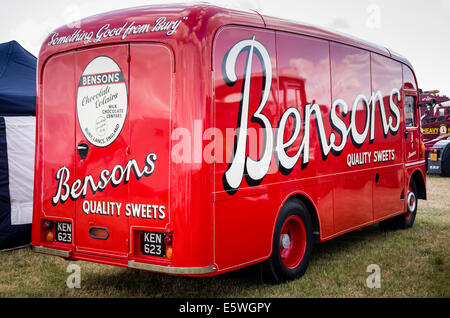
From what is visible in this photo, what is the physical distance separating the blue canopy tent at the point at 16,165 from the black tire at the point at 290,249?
3.95 metres

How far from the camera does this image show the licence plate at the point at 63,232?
5.19 m

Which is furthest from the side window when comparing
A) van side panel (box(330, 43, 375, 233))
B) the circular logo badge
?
the circular logo badge

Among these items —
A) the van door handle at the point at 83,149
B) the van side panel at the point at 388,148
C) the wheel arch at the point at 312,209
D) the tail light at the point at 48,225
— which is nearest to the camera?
the van door handle at the point at 83,149

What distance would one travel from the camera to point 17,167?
7508 mm

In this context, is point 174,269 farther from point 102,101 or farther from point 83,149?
point 102,101

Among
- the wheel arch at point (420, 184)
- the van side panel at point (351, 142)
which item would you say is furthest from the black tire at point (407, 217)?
the van side panel at point (351, 142)

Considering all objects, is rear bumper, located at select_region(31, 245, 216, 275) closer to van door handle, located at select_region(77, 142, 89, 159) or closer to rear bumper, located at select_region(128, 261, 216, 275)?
rear bumper, located at select_region(128, 261, 216, 275)

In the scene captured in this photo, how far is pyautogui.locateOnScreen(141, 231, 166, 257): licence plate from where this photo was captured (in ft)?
15.0

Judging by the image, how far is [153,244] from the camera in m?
4.61

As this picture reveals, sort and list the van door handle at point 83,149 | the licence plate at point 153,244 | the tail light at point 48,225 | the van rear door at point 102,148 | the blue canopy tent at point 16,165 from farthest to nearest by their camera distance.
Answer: the blue canopy tent at point 16,165
the tail light at point 48,225
the van door handle at point 83,149
the van rear door at point 102,148
the licence plate at point 153,244

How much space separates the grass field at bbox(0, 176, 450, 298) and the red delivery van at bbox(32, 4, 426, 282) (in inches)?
15.0

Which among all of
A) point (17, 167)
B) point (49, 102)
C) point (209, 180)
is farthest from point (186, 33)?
point (17, 167)

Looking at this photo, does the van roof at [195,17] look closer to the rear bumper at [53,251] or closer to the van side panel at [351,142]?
the van side panel at [351,142]

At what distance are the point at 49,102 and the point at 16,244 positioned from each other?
2967 mm
